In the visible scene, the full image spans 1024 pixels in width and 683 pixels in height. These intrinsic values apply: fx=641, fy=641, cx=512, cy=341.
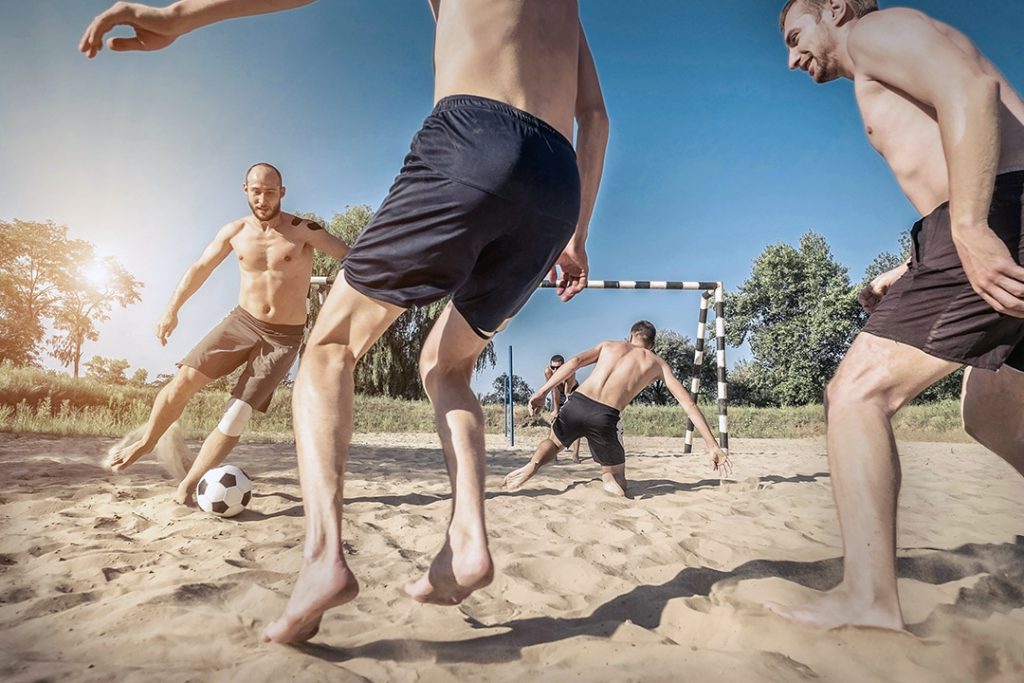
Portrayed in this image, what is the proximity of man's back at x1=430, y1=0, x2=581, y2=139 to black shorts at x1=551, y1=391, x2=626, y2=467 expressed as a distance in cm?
359

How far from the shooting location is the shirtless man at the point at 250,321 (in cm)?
369

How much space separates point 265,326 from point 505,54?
2.84 m

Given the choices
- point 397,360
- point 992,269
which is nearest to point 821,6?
point 992,269

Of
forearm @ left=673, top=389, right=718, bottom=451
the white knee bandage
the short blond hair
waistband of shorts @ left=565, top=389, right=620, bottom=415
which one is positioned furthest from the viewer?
waistband of shorts @ left=565, top=389, right=620, bottom=415

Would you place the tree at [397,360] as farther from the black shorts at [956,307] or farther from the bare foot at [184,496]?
the black shorts at [956,307]

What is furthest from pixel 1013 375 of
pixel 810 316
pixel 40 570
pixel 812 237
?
pixel 812 237

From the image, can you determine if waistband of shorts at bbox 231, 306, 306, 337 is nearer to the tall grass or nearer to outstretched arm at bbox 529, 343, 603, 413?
outstretched arm at bbox 529, 343, 603, 413

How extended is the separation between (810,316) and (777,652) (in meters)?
35.7

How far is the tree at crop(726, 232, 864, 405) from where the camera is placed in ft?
107

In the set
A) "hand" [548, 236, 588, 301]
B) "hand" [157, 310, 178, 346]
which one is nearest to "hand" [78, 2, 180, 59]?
"hand" [548, 236, 588, 301]

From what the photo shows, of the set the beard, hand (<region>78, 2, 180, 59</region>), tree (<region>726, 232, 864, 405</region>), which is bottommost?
hand (<region>78, 2, 180, 59</region>)

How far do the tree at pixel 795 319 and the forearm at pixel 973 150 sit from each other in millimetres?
32269

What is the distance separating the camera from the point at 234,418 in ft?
11.9

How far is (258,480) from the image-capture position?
187 inches
